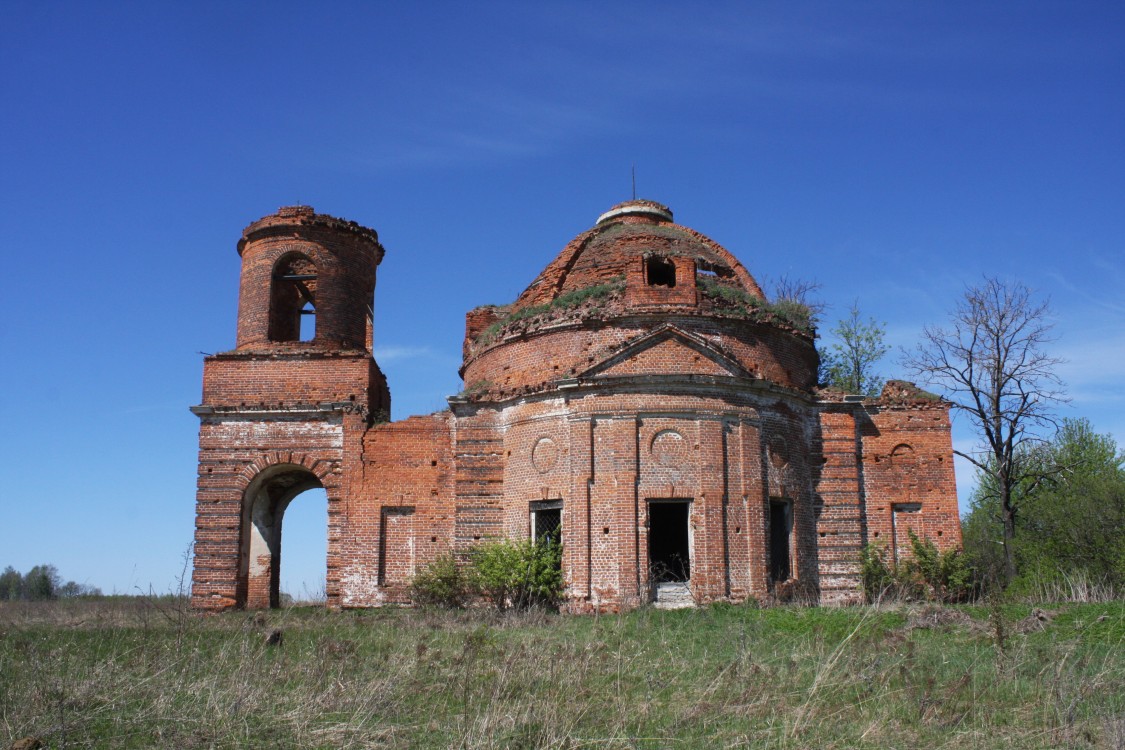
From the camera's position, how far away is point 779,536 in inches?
726

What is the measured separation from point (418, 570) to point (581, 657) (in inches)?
414

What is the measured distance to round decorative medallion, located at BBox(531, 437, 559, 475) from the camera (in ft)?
59.4

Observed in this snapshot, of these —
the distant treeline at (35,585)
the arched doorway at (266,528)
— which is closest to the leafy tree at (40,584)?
the distant treeline at (35,585)

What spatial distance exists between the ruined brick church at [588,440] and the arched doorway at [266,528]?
55 mm

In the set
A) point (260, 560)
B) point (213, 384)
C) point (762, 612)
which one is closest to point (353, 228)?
point (213, 384)

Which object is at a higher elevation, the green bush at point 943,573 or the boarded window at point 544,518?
the boarded window at point 544,518

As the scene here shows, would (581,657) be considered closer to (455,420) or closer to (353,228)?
(455,420)

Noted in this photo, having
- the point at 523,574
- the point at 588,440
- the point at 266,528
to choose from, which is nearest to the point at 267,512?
the point at 266,528

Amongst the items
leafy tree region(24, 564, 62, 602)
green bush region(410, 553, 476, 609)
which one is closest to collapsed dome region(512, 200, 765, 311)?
green bush region(410, 553, 476, 609)

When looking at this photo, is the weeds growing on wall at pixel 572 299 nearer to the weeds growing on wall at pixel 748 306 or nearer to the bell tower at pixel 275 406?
the weeds growing on wall at pixel 748 306

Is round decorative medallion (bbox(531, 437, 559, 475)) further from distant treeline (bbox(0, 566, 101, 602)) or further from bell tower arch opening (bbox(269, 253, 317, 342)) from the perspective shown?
distant treeline (bbox(0, 566, 101, 602))

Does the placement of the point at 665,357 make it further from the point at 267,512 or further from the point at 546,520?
the point at 267,512

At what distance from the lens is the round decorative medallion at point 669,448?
17453 mm

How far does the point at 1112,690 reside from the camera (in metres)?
8.45
